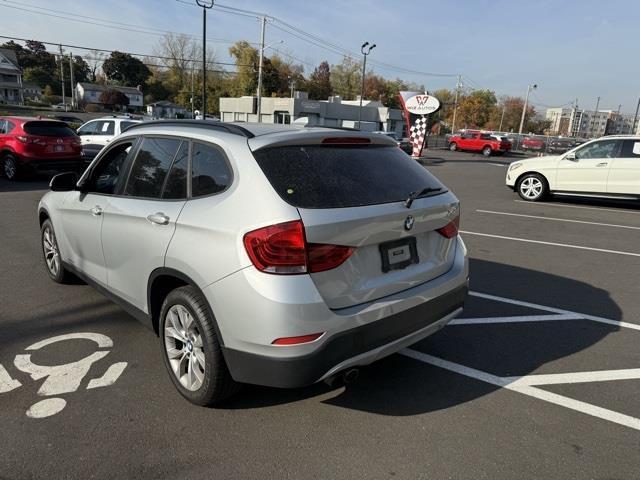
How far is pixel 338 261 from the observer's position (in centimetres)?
249

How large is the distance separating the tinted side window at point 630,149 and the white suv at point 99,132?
536 inches

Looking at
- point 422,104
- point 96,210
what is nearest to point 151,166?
point 96,210

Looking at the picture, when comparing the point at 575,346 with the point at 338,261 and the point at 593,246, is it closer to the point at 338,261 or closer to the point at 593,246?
the point at 338,261

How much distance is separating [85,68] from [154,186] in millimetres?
135963

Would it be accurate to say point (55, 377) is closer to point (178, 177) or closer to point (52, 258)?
point (178, 177)

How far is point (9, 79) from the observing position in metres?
96.2

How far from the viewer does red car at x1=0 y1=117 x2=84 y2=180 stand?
12586 millimetres

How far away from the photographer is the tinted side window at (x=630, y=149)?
11195mm

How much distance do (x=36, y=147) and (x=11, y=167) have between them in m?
1.11

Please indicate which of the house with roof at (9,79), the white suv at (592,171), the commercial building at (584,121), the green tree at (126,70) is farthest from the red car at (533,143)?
the commercial building at (584,121)

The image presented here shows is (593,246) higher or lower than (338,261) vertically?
lower

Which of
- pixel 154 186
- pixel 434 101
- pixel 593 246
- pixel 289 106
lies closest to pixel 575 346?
pixel 154 186

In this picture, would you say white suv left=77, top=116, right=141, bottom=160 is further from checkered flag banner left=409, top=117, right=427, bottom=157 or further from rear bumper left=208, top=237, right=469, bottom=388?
checkered flag banner left=409, top=117, right=427, bottom=157

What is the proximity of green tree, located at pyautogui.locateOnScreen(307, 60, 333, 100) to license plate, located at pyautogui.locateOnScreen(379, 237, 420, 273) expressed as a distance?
101799 millimetres
